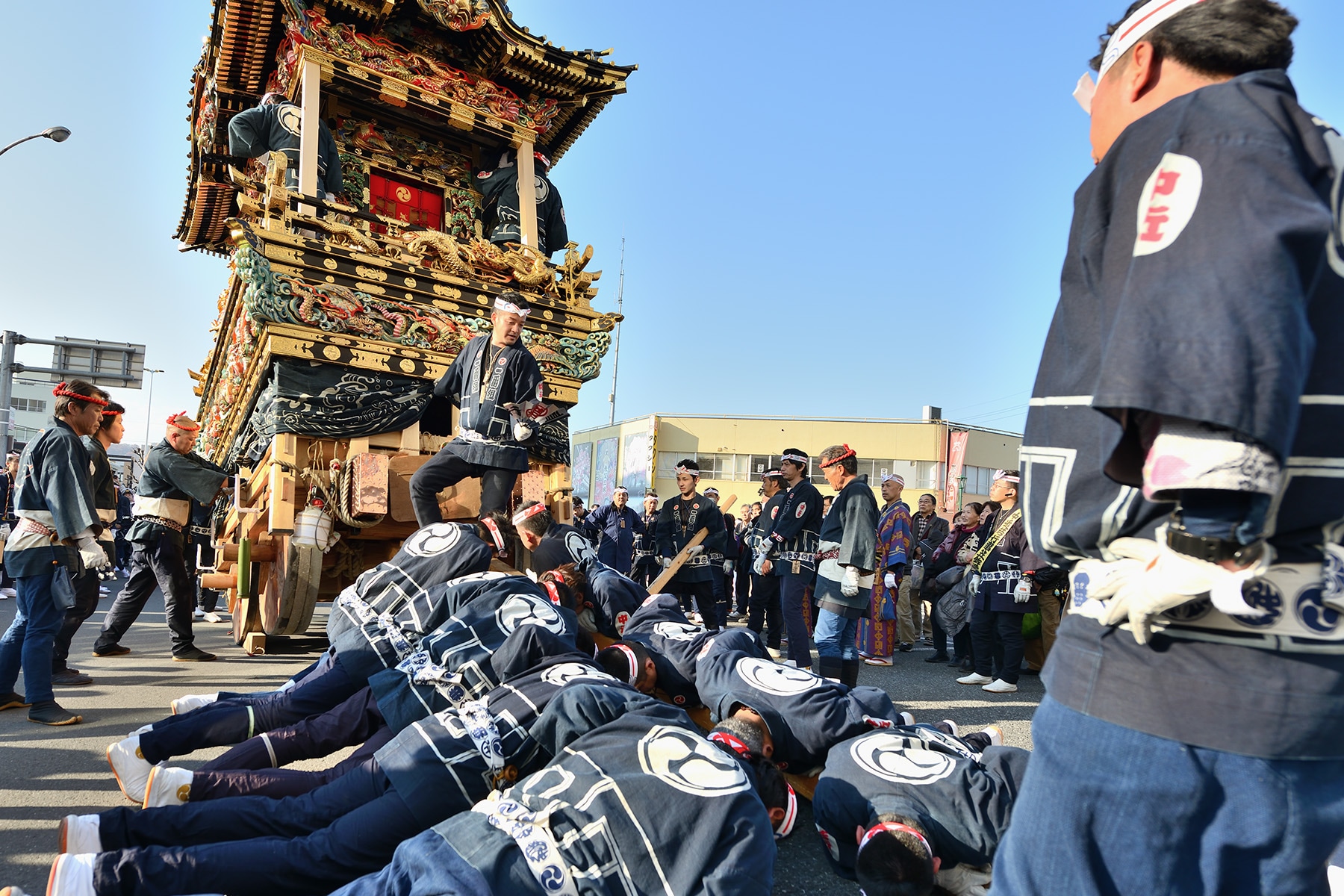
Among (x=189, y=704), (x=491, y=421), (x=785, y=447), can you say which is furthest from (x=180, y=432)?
(x=785, y=447)

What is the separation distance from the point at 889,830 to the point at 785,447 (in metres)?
28.2

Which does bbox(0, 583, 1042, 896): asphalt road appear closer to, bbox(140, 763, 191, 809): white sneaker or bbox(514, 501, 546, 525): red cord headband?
bbox(140, 763, 191, 809): white sneaker

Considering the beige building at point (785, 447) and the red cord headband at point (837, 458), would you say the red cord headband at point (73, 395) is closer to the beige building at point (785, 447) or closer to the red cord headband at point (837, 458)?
the red cord headband at point (837, 458)

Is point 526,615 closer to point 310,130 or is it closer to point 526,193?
point 310,130

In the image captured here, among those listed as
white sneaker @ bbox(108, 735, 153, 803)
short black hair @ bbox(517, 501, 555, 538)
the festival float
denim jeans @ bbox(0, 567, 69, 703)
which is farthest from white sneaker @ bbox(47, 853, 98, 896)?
the festival float

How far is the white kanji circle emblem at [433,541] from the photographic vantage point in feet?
12.2

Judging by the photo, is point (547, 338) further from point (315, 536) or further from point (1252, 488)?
point (1252, 488)

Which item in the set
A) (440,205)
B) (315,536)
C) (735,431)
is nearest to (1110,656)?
(315,536)

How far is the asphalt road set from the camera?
2.71 m

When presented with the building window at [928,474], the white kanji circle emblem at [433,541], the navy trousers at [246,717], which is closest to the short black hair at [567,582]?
the white kanji circle emblem at [433,541]

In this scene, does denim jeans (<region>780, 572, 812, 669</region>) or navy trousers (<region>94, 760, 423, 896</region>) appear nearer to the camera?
navy trousers (<region>94, 760, 423, 896</region>)

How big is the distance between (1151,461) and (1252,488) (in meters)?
0.11

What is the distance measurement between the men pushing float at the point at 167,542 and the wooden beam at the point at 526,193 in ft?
11.6

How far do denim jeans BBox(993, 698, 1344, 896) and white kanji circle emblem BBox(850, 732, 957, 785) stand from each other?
1.41 m
